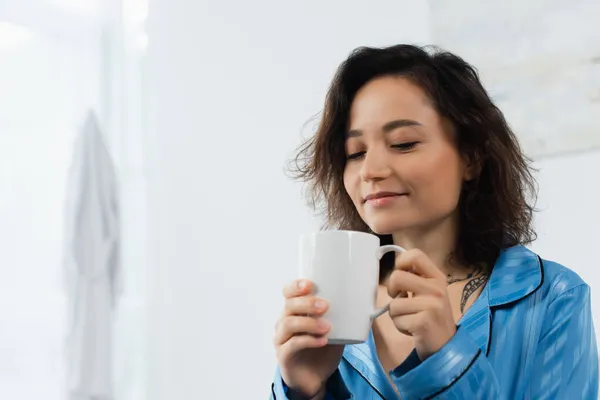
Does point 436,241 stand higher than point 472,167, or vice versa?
point 472,167

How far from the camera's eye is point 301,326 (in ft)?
2.55

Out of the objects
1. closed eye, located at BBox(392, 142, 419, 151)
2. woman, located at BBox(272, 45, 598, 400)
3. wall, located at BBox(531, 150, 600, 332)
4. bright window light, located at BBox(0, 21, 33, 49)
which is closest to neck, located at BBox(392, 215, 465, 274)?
woman, located at BBox(272, 45, 598, 400)

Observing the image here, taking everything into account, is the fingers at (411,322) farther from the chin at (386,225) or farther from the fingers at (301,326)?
the chin at (386,225)

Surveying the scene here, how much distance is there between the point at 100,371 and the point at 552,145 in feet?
5.16

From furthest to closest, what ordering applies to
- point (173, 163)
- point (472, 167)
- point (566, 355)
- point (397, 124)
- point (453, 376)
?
point (173, 163) < point (472, 167) < point (397, 124) < point (566, 355) < point (453, 376)

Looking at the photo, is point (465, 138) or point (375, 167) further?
point (465, 138)

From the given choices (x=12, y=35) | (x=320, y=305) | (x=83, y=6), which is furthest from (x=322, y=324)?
(x=83, y=6)

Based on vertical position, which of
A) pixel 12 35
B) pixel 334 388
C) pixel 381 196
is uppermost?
pixel 12 35

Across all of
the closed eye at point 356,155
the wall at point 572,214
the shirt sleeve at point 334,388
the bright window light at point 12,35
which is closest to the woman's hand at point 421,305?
the shirt sleeve at point 334,388

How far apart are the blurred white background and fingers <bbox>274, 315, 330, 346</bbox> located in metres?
1.68

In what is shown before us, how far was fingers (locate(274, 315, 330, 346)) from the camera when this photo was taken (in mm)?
774

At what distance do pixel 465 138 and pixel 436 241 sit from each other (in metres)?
0.15

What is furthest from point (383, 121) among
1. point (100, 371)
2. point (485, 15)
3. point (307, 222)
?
point (100, 371)

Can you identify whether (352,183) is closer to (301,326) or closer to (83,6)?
(301,326)
